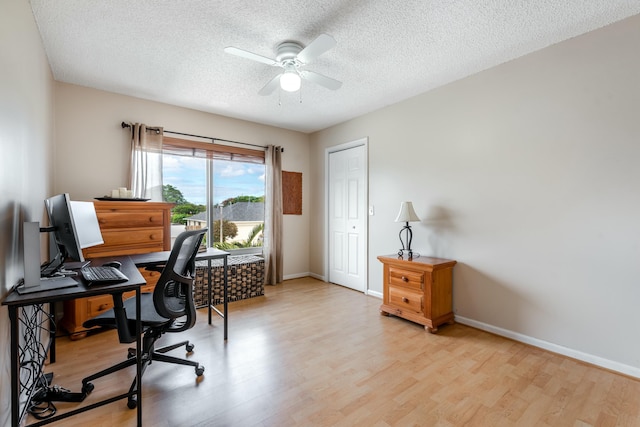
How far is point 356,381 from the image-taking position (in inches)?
78.7

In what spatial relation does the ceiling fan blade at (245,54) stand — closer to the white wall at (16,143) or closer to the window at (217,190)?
the white wall at (16,143)

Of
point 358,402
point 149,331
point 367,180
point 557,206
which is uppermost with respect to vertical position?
point 367,180

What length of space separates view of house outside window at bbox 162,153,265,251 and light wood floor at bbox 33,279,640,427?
164cm

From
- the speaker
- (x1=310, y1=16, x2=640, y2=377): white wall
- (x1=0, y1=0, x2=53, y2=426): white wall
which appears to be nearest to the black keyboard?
the speaker

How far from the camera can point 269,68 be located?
2.78 metres

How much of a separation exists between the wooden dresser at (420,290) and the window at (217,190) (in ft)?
7.70

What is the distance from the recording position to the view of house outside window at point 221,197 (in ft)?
12.7

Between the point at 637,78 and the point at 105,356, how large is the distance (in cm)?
453

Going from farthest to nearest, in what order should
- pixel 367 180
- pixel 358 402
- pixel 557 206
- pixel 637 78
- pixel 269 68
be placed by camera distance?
pixel 367 180 < pixel 269 68 < pixel 557 206 < pixel 637 78 < pixel 358 402

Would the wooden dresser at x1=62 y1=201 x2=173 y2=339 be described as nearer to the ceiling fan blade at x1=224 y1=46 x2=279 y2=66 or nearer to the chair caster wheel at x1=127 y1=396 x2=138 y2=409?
the chair caster wheel at x1=127 y1=396 x2=138 y2=409

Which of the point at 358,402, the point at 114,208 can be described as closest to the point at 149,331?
the point at 358,402

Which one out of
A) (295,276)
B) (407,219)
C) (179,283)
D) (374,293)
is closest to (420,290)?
(407,219)

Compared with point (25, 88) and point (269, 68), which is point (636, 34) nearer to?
point (269, 68)

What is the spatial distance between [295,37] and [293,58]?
18 centimetres
